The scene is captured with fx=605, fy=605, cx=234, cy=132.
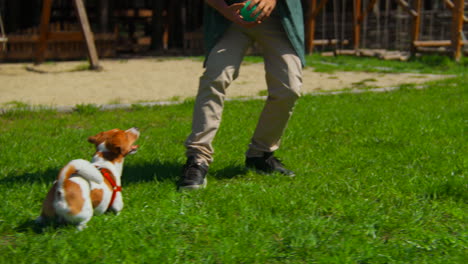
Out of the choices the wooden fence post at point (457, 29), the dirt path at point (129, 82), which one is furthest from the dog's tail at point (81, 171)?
the wooden fence post at point (457, 29)

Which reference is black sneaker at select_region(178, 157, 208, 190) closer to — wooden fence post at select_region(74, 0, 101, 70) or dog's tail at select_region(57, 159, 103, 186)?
dog's tail at select_region(57, 159, 103, 186)

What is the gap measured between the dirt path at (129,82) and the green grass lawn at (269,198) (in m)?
2.11

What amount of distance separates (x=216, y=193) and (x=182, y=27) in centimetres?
1717

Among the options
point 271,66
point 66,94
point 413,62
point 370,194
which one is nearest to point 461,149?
point 370,194

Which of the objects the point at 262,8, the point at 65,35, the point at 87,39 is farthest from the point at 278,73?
the point at 65,35

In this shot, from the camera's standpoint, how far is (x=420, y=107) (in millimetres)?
6551

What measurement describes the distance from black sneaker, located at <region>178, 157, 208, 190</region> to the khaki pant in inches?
2.0

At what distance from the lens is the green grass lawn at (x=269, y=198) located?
2.63m

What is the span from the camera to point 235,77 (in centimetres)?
383

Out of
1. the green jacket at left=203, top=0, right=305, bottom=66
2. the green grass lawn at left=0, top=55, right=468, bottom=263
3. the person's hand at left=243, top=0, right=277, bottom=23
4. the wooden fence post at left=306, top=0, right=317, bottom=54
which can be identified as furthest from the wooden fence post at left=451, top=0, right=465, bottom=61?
the person's hand at left=243, top=0, right=277, bottom=23

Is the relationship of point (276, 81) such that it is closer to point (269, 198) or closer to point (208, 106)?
point (208, 106)

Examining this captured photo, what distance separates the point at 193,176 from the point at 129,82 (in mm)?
6365

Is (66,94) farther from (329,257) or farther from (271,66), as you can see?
(329,257)

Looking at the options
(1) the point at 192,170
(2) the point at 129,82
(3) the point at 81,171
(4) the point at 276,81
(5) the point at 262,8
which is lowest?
(2) the point at 129,82
